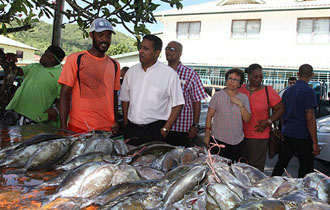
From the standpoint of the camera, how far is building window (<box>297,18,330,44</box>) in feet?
57.3

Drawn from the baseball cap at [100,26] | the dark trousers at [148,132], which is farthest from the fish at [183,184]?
the baseball cap at [100,26]

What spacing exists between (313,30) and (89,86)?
17.5m

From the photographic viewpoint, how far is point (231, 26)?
1933 cm

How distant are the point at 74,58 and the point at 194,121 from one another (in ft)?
6.03

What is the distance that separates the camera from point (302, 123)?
165 inches

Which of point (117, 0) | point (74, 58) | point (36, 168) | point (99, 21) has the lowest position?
point (36, 168)

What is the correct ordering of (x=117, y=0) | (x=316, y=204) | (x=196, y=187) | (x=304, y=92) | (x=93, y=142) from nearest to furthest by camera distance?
1. (x=316, y=204)
2. (x=196, y=187)
3. (x=93, y=142)
4. (x=117, y=0)
5. (x=304, y=92)

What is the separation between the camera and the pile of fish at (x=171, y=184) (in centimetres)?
143

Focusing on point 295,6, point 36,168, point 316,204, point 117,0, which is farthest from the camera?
point 295,6

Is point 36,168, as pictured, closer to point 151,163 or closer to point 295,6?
point 151,163

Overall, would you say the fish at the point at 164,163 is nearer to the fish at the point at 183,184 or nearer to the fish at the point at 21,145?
the fish at the point at 183,184

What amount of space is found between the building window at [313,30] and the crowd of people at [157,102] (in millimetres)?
15301

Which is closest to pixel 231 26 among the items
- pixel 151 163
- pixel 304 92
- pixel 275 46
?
pixel 275 46

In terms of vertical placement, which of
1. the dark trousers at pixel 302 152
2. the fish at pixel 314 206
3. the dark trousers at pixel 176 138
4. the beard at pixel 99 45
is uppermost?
the beard at pixel 99 45
